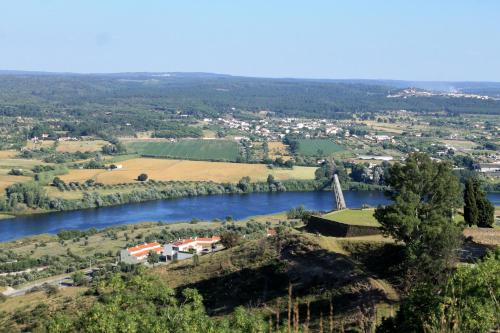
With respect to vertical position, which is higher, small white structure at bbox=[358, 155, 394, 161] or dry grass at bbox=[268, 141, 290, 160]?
small white structure at bbox=[358, 155, 394, 161]

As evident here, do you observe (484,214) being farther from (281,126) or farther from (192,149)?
(281,126)

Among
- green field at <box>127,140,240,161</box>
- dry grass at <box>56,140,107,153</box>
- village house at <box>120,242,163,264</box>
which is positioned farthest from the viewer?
dry grass at <box>56,140,107,153</box>

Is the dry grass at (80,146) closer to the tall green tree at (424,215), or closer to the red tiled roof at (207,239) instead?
the red tiled roof at (207,239)

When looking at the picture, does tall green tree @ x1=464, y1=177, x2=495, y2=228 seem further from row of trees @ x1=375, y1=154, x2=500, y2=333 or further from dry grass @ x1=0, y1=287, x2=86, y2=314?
dry grass @ x1=0, y1=287, x2=86, y2=314

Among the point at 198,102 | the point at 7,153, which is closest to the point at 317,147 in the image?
the point at 7,153

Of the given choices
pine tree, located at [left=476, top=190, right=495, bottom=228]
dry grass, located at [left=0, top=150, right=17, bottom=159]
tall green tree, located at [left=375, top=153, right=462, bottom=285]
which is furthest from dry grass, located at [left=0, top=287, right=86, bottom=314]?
dry grass, located at [left=0, top=150, right=17, bottom=159]

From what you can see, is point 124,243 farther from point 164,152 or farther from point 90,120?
point 90,120
